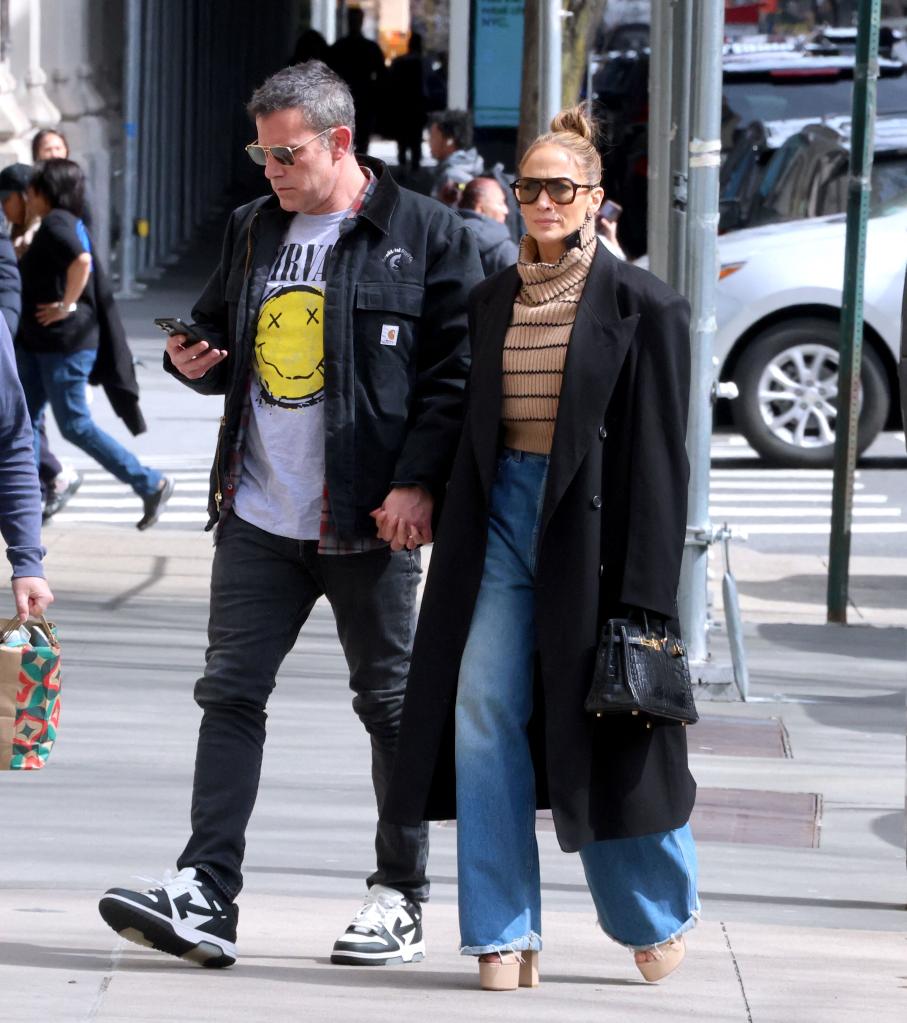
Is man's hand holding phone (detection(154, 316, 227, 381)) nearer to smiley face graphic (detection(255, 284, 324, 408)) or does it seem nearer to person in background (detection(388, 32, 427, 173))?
smiley face graphic (detection(255, 284, 324, 408))

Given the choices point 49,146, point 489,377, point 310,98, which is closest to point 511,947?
point 489,377

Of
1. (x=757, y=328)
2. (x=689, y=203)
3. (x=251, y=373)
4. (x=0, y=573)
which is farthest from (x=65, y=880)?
(x=757, y=328)

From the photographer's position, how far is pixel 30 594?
14.8ft

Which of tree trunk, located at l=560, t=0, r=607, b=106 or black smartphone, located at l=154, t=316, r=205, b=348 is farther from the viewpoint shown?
tree trunk, located at l=560, t=0, r=607, b=106

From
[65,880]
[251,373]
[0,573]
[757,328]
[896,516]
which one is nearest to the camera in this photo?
[251,373]

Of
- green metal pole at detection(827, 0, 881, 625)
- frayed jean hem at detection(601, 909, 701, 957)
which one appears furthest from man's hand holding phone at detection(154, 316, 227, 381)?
green metal pole at detection(827, 0, 881, 625)

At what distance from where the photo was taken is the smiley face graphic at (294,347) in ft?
15.4

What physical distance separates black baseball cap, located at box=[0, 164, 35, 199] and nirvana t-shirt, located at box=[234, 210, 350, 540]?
6973 mm

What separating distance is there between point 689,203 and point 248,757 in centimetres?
386

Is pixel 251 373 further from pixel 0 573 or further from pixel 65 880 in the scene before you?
pixel 0 573

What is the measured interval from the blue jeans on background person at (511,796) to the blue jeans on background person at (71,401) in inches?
263

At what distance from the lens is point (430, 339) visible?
479cm

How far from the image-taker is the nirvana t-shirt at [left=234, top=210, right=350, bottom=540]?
470cm

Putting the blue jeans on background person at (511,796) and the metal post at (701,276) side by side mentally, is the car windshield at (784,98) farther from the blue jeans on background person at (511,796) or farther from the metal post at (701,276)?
the blue jeans on background person at (511,796)
